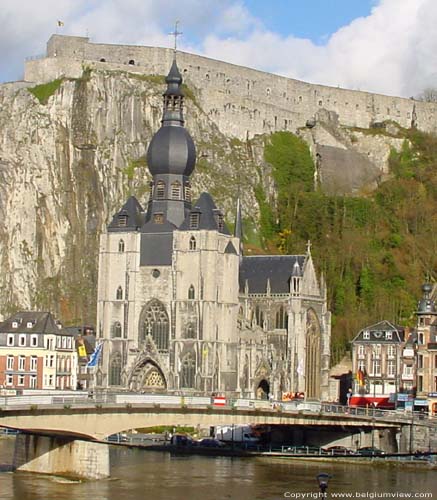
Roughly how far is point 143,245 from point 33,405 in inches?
1701

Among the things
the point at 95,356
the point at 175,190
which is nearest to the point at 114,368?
the point at 95,356

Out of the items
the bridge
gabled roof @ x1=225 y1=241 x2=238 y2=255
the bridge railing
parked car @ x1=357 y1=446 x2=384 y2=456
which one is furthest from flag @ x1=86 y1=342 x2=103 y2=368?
parked car @ x1=357 y1=446 x2=384 y2=456

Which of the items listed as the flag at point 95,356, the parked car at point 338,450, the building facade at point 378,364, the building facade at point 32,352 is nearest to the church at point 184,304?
the flag at point 95,356

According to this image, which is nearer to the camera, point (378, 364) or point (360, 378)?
point (360, 378)

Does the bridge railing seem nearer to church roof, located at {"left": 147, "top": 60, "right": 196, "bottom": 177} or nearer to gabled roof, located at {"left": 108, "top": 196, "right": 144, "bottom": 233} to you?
gabled roof, located at {"left": 108, "top": 196, "right": 144, "bottom": 233}

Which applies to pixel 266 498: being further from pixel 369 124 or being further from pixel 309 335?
pixel 369 124

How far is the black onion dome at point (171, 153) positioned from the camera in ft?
356

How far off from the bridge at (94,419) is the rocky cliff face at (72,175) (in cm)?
4825

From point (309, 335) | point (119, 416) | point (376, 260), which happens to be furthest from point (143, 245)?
point (119, 416)

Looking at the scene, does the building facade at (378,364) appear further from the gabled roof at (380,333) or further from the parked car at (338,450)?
the parked car at (338,450)

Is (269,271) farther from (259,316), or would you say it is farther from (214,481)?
(214,481)

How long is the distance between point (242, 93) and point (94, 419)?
274ft

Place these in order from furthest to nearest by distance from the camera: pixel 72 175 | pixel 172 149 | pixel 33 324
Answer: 1. pixel 72 175
2. pixel 172 149
3. pixel 33 324

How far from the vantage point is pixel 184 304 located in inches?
4156
